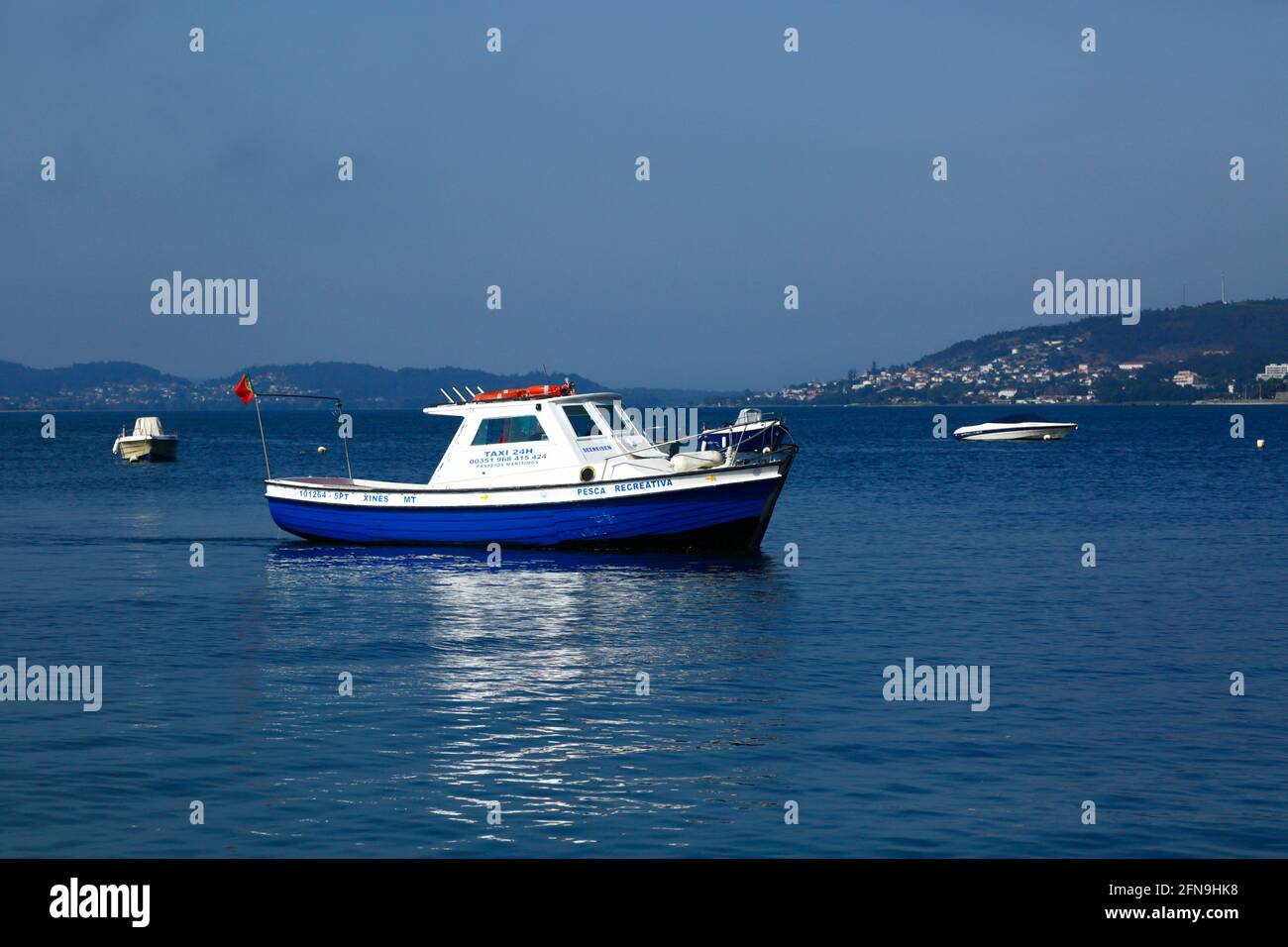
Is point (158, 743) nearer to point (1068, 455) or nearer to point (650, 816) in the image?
point (650, 816)

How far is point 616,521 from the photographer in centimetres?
3278

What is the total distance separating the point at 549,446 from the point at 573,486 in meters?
1.14

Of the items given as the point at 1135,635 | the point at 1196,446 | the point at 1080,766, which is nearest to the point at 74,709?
the point at 1080,766

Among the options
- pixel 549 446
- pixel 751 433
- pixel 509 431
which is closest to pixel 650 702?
pixel 549 446

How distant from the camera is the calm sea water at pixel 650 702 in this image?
12.9m

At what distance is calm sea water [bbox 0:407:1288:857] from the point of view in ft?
42.4

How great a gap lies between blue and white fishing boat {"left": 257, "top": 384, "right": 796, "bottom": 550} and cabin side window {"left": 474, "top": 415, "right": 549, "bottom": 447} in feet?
0.08

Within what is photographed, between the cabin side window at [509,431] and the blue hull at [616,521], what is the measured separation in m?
1.64

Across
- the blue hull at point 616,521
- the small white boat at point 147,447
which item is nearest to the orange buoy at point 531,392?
the blue hull at point 616,521

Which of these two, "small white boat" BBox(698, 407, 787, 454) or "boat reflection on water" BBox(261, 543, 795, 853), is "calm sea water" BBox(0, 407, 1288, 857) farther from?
"small white boat" BBox(698, 407, 787, 454)

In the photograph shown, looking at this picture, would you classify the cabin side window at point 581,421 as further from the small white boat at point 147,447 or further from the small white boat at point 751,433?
the small white boat at point 147,447

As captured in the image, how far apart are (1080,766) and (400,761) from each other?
23.6ft

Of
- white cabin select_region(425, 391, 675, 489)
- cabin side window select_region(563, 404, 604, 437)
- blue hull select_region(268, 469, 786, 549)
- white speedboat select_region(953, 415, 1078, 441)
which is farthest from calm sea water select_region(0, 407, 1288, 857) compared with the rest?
white speedboat select_region(953, 415, 1078, 441)
